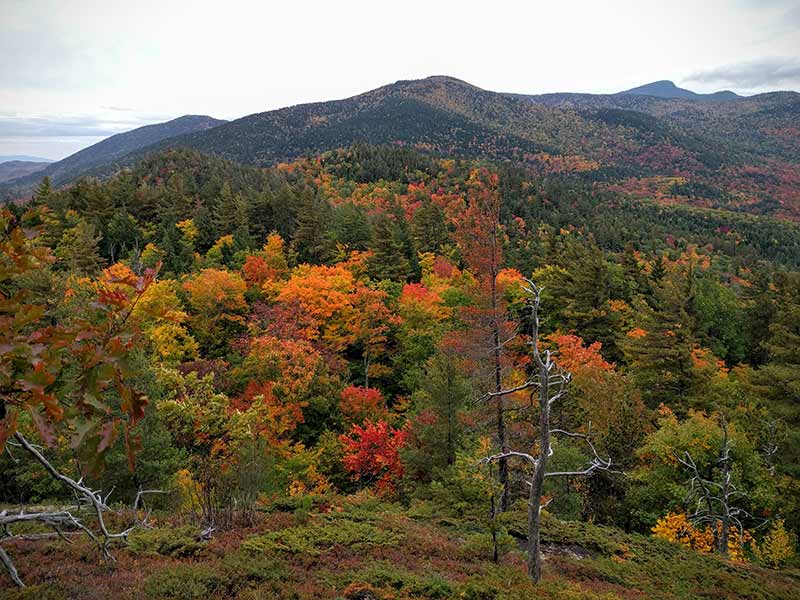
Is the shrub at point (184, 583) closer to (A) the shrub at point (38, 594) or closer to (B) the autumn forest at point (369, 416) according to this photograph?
(B) the autumn forest at point (369, 416)

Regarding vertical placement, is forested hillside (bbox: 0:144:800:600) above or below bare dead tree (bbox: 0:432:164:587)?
below

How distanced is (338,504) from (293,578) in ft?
18.3

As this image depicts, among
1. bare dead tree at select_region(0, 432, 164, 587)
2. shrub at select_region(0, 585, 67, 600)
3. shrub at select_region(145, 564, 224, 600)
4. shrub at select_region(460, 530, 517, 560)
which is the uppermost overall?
bare dead tree at select_region(0, 432, 164, 587)

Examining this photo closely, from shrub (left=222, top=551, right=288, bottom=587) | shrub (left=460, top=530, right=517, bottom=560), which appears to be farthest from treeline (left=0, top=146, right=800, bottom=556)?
shrub (left=222, top=551, right=288, bottom=587)

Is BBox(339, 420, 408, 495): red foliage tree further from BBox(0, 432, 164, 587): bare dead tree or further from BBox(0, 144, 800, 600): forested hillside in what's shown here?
BBox(0, 432, 164, 587): bare dead tree

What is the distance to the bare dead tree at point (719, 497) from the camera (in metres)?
13.9

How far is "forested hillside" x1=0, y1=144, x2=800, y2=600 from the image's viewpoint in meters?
3.89

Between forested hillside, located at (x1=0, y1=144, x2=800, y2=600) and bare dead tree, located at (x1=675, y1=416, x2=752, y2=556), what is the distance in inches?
8.6

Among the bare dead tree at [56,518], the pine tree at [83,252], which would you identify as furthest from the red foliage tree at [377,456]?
the pine tree at [83,252]

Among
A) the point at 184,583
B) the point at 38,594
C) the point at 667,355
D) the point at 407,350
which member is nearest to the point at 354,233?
the point at 407,350

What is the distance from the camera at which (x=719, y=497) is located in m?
14.3

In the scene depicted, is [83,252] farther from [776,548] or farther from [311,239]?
[776,548]

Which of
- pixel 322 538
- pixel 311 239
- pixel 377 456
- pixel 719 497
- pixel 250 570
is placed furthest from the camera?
pixel 311 239

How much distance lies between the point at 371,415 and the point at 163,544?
16156 millimetres
